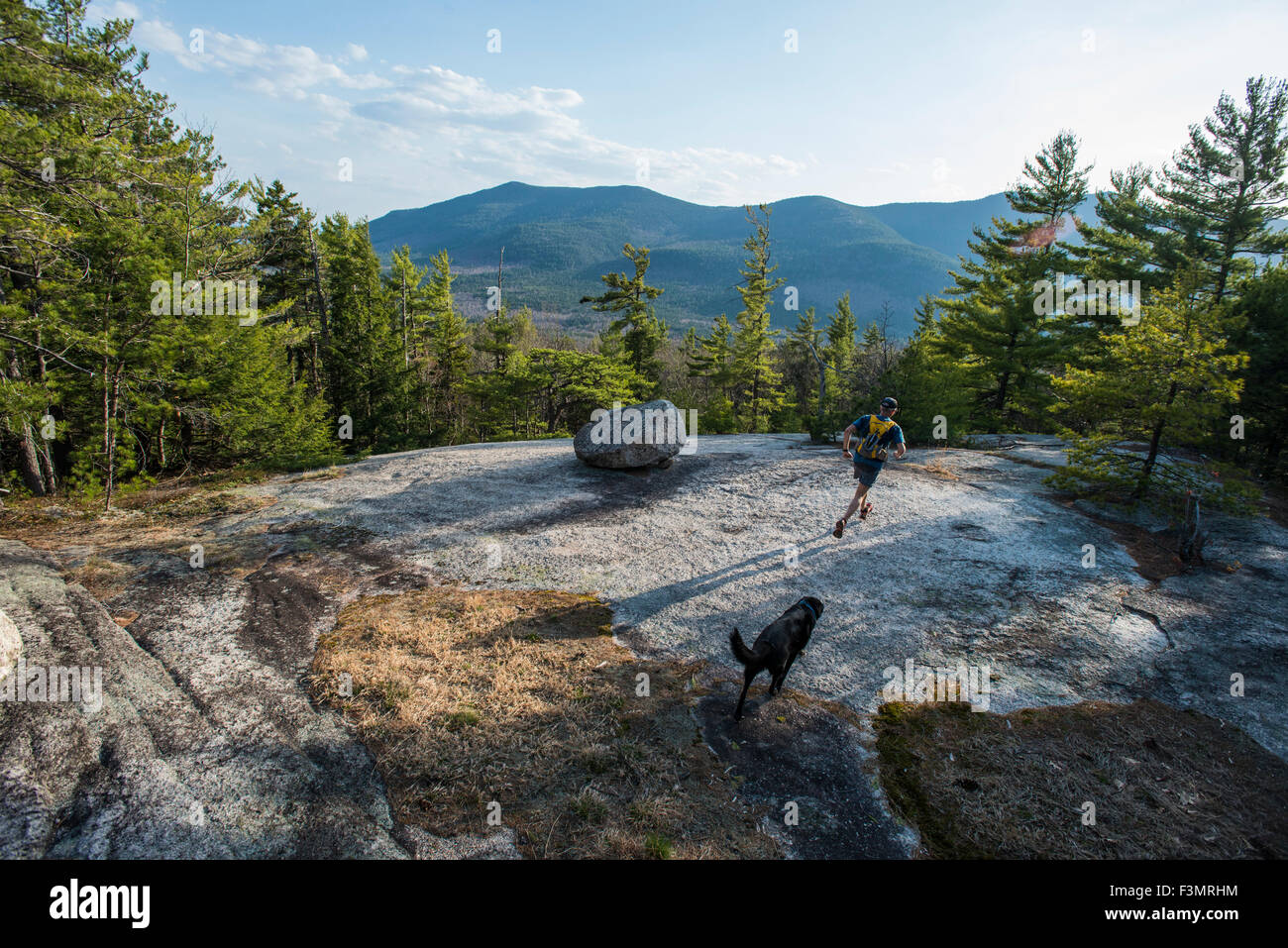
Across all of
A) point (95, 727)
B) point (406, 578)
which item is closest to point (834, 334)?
point (406, 578)

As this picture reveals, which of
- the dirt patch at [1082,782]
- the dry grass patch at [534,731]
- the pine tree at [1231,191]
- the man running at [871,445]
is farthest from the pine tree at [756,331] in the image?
the dirt patch at [1082,782]

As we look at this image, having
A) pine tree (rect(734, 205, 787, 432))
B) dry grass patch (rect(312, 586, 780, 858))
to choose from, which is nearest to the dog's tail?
dry grass patch (rect(312, 586, 780, 858))

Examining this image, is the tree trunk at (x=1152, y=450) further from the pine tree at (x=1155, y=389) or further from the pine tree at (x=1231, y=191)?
the pine tree at (x=1231, y=191)

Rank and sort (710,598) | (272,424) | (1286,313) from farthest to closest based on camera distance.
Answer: (272,424)
(1286,313)
(710,598)

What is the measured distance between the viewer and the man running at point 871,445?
8836 mm

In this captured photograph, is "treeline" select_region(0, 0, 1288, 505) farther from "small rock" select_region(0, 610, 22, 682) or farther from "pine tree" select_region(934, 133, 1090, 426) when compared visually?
"small rock" select_region(0, 610, 22, 682)

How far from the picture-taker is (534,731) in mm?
4867

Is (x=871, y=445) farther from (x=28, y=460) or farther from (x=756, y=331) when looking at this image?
(x=756, y=331)

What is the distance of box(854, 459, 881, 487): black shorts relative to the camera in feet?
30.2

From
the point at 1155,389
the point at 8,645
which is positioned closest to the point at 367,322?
the point at 8,645
